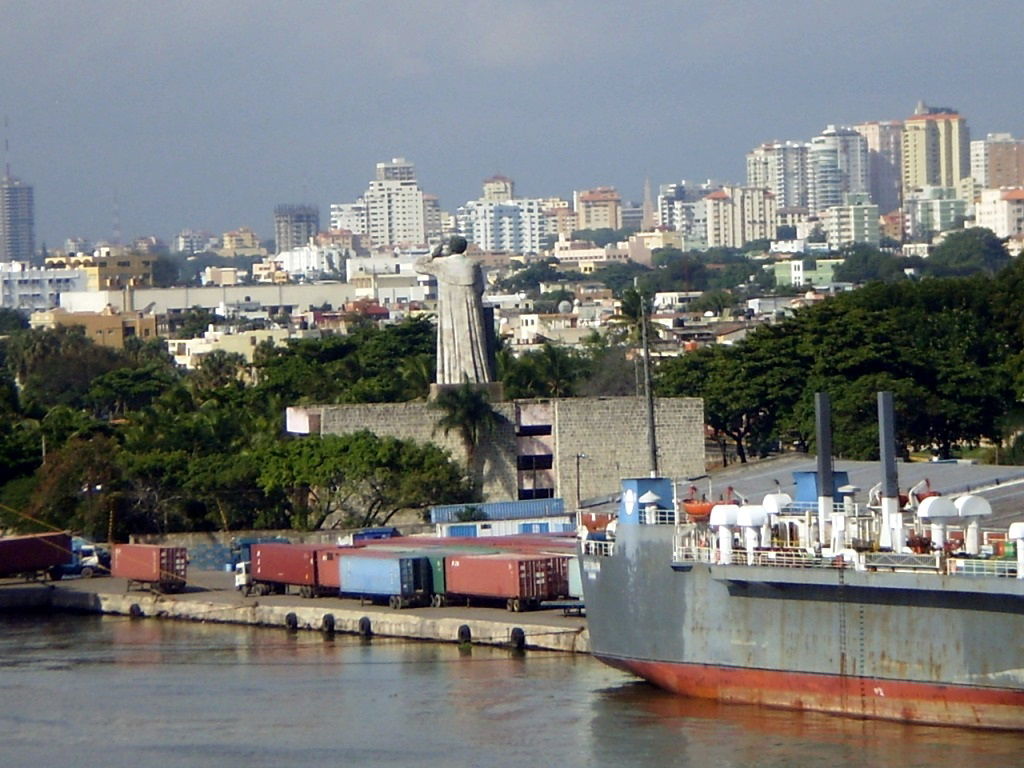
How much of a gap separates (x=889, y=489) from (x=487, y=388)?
2158 centimetres

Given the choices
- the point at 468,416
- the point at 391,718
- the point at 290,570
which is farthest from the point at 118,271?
the point at 391,718

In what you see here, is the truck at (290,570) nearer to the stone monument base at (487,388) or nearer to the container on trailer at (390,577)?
the container on trailer at (390,577)

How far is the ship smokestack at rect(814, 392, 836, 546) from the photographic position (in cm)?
2819

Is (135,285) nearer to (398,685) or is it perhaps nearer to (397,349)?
(397,349)

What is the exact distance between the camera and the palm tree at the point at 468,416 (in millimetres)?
47500

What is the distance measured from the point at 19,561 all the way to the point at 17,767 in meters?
17.4

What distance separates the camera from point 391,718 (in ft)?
94.3

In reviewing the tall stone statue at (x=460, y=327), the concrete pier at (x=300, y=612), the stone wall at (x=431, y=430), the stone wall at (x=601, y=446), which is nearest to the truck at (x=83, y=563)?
the concrete pier at (x=300, y=612)

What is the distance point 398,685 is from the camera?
3114 centimetres

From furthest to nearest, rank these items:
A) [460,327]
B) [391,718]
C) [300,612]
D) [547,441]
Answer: [460,327] < [547,441] < [300,612] < [391,718]

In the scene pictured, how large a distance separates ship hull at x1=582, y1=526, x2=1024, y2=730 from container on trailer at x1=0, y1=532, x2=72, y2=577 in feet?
55.6

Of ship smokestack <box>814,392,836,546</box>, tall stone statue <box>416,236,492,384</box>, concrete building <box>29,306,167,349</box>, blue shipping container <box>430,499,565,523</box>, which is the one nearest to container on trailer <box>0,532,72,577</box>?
blue shipping container <box>430,499,565,523</box>

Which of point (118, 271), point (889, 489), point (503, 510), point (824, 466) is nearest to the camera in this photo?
point (889, 489)

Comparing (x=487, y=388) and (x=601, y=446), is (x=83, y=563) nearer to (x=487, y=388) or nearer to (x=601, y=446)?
(x=487, y=388)
